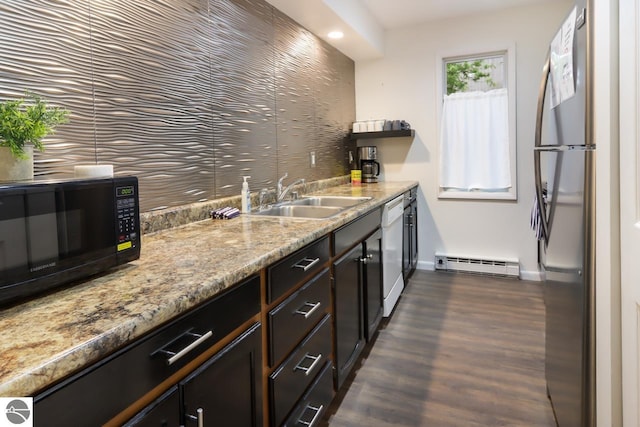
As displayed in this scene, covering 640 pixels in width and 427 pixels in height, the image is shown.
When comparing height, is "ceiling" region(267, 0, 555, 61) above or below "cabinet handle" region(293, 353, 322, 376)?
above

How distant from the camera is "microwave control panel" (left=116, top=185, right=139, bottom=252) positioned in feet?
3.21

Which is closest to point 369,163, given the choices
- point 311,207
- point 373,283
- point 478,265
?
point 478,265

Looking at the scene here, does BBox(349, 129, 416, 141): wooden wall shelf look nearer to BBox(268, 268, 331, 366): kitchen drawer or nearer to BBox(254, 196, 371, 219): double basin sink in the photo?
BBox(254, 196, 371, 219): double basin sink

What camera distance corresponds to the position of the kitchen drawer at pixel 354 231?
70.4 inches

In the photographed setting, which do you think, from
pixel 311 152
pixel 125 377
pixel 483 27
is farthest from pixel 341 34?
pixel 125 377

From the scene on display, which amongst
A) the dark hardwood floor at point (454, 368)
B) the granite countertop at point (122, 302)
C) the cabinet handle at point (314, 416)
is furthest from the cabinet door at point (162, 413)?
the dark hardwood floor at point (454, 368)

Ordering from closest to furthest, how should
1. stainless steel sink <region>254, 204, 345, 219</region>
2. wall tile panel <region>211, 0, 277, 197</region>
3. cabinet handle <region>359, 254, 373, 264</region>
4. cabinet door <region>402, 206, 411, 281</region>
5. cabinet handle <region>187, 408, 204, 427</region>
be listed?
cabinet handle <region>187, 408, 204, 427</region>, wall tile panel <region>211, 0, 277, 197</region>, cabinet handle <region>359, 254, 373, 264</region>, stainless steel sink <region>254, 204, 345, 219</region>, cabinet door <region>402, 206, 411, 281</region>

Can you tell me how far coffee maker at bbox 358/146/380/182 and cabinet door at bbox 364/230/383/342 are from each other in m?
1.54

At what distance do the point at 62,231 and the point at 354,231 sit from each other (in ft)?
4.53

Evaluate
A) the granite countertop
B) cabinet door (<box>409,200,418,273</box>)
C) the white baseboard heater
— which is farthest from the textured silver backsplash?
the white baseboard heater

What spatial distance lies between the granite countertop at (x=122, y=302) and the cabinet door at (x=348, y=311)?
45cm

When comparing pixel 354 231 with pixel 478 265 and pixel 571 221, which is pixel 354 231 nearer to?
pixel 571 221

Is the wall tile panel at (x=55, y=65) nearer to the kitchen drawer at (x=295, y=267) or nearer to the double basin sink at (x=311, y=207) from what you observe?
the kitchen drawer at (x=295, y=267)

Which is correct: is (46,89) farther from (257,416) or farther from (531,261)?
(531,261)
